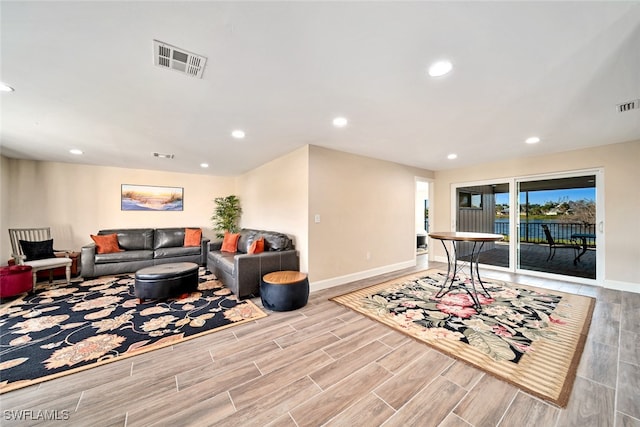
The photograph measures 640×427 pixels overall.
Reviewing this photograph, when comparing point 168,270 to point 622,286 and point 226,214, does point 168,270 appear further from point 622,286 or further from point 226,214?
point 622,286

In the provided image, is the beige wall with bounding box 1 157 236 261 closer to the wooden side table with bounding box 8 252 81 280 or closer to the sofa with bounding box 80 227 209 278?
the sofa with bounding box 80 227 209 278

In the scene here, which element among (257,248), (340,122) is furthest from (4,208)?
(340,122)

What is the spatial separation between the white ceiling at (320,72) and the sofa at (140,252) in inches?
90.0

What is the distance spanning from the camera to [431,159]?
4812 millimetres

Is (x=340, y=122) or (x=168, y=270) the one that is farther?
(x=168, y=270)

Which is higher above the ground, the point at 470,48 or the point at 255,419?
the point at 470,48

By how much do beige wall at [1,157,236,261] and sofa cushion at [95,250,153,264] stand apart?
119 cm

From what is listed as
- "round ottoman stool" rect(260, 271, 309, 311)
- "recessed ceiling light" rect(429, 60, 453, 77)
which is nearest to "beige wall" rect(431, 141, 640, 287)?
"recessed ceiling light" rect(429, 60, 453, 77)

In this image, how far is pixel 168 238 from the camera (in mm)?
5574

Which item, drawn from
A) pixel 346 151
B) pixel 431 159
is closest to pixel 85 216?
pixel 346 151

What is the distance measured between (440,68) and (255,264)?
323 cm

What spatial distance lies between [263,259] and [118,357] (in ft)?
6.18

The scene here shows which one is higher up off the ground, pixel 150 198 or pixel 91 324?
pixel 150 198

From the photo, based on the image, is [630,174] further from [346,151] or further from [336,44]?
[336,44]
